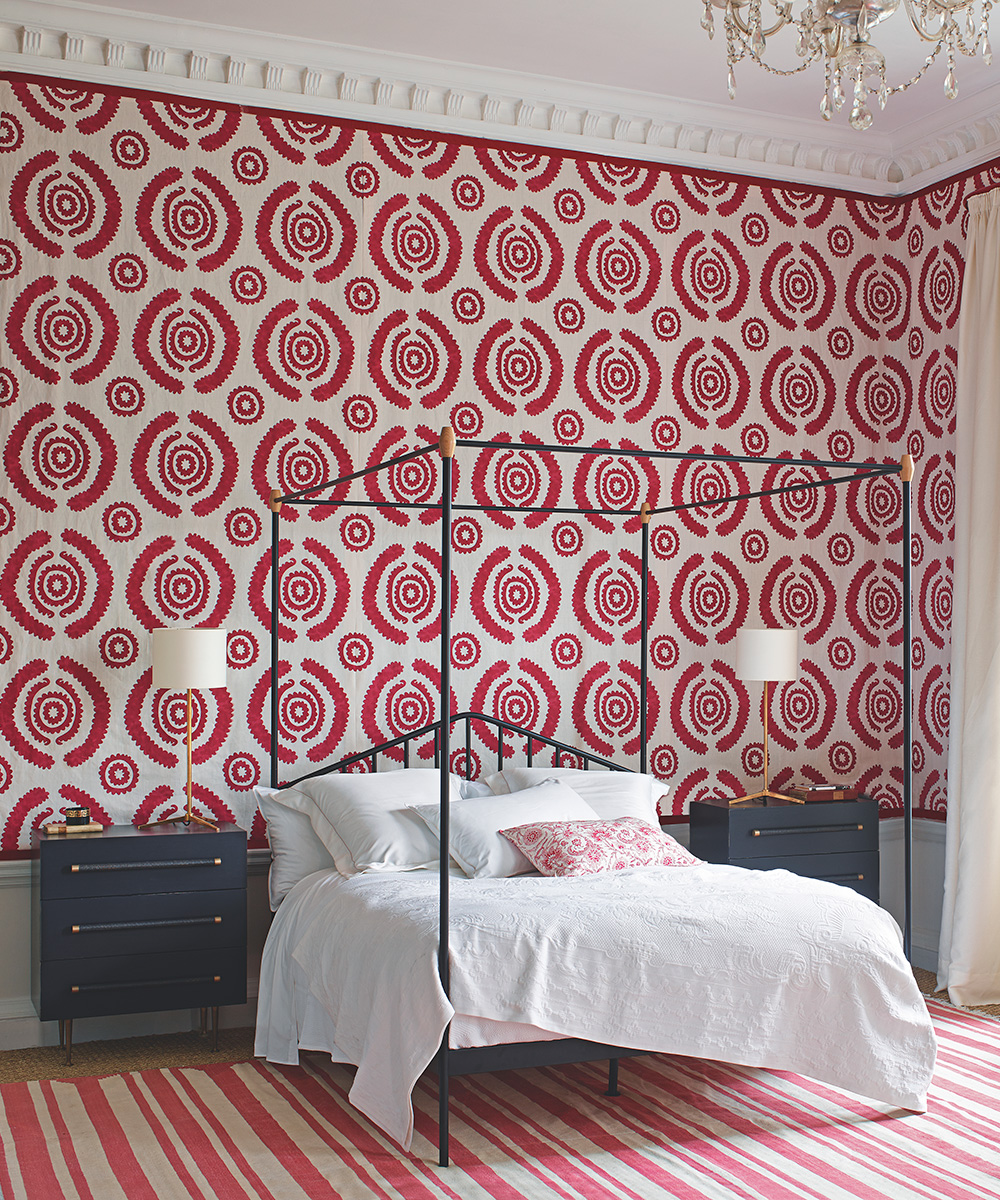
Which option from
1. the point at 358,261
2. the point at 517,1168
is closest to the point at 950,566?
the point at 358,261

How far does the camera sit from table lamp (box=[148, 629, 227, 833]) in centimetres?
463

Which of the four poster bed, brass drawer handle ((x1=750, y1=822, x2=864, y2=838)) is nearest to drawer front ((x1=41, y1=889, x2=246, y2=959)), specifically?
the four poster bed

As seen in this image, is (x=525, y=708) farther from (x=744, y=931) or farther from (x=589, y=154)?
(x=589, y=154)

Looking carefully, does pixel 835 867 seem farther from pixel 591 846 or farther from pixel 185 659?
pixel 185 659

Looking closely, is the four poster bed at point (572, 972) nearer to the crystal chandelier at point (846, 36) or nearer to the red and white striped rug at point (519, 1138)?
the red and white striped rug at point (519, 1138)

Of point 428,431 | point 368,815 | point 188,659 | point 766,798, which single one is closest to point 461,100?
point 428,431

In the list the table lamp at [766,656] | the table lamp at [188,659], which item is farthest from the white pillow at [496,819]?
the table lamp at [766,656]

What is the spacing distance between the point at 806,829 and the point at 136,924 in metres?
2.69

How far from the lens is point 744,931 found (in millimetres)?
3721

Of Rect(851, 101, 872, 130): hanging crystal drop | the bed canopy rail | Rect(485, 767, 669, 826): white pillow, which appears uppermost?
Rect(851, 101, 872, 130): hanging crystal drop

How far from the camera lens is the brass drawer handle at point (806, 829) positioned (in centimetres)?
525

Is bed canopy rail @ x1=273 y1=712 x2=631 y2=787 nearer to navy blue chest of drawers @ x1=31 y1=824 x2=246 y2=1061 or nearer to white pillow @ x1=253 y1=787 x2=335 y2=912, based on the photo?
white pillow @ x1=253 y1=787 x2=335 y2=912

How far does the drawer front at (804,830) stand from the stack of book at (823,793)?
5 cm

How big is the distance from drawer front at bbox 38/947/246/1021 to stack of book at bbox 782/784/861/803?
2.42 meters
